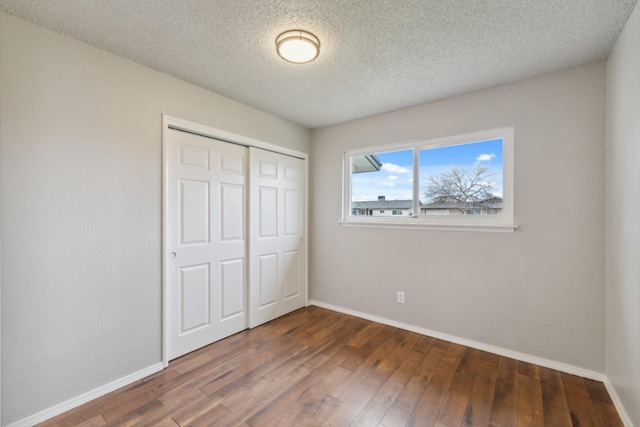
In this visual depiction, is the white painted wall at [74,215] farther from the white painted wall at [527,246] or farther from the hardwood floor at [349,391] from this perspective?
the white painted wall at [527,246]

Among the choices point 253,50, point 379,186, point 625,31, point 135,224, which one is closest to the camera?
point 625,31

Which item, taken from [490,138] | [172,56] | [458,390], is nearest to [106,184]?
[172,56]

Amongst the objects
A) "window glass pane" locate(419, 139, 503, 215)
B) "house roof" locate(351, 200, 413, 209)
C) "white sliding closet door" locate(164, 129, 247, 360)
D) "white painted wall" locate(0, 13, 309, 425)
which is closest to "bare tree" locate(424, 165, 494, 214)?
"window glass pane" locate(419, 139, 503, 215)

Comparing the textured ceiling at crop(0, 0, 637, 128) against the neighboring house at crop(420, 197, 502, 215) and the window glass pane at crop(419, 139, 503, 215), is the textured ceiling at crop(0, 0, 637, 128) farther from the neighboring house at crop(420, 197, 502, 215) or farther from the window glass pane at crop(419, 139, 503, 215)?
the neighboring house at crop(420, 197, 502, 215)

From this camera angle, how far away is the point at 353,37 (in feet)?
5.80

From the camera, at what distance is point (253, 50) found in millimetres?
1919

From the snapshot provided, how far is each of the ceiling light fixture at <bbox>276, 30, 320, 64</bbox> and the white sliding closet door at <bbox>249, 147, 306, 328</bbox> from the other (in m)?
1.30

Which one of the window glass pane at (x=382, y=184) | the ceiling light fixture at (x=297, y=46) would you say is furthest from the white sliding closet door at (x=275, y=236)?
the ceiling light fixture at (x=297, y=46)

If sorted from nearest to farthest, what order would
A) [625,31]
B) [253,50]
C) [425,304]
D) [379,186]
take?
1. [625,31]
2. [253,50]
3. [425,304]
4. [379,186]

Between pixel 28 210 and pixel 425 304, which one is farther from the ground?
pixel 28 210

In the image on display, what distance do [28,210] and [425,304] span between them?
323 cm

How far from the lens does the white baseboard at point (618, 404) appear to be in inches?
63.0

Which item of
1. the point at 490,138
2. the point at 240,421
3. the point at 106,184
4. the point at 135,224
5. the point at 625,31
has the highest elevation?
the point at 625,31

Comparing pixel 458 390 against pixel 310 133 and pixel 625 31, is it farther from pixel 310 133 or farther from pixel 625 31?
pixel 310 133
